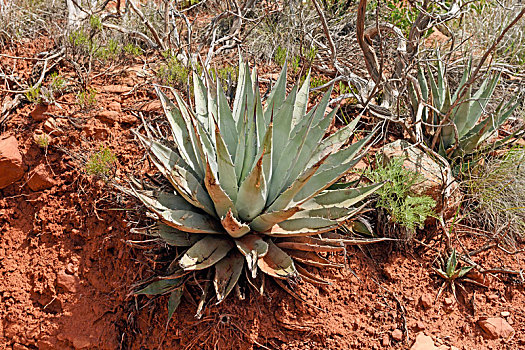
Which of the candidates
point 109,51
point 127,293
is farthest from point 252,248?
point 109,51

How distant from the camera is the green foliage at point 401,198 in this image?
2689mm

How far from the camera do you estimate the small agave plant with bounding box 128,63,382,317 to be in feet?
7.16

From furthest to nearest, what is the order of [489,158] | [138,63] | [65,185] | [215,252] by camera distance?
[138,63] → [489,158] → [65,185] → [215,252]

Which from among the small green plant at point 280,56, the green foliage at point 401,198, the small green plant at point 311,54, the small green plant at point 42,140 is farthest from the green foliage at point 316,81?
the small green plant at point 42,140

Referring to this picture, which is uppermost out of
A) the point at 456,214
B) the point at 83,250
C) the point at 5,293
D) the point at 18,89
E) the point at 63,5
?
the point at 63,5

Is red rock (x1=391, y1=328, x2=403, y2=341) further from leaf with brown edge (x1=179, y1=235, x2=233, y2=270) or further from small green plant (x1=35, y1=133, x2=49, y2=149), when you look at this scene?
small green plant (x1=35, y1=133, x2=49, y2=149)

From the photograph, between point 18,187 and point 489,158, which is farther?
point 489,158

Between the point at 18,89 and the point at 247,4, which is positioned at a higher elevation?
the point at 247,4

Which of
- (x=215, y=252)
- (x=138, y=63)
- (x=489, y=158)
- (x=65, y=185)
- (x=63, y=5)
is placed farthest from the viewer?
(x=63, y=5)

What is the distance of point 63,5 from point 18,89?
3.80 ft

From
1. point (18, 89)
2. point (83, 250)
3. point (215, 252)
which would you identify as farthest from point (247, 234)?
point (18, 89)

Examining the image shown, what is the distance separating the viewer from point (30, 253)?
2930 mm

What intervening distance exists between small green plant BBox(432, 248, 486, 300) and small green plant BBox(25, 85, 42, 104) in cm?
296

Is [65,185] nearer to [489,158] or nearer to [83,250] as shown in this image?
[83,250]
